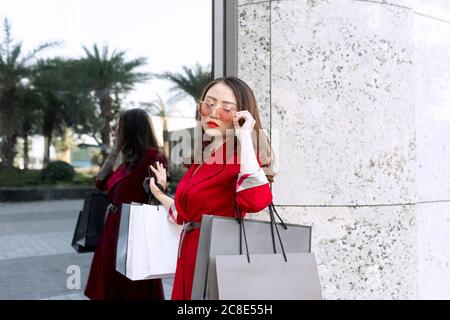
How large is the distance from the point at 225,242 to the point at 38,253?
179 inches


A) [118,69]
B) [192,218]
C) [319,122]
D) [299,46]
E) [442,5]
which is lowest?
[192,218]

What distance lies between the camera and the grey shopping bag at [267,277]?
1.33 meters

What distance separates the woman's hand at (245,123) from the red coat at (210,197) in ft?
0.46

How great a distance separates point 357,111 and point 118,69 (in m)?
6.77

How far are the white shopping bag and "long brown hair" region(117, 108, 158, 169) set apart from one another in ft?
3.21

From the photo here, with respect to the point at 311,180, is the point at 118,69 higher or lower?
higher

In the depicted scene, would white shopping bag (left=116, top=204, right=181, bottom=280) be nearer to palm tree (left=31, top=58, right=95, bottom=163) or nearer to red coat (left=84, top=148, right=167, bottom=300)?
red coat (left=84, top=148, right=167, bottom=300)

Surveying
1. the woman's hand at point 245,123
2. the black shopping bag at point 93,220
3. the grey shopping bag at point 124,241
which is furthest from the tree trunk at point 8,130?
the woman's hand at point 245,123

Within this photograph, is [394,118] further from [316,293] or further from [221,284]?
[221,284]

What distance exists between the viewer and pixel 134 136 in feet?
10.1

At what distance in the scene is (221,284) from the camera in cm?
132

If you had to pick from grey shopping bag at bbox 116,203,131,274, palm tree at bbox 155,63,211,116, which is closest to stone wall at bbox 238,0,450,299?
grey shopping bag at bbox 116,203,131,274
